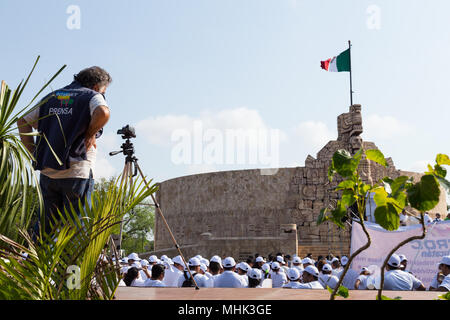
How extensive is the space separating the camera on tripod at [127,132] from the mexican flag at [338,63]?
24.0 metres

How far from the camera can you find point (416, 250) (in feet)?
29.4

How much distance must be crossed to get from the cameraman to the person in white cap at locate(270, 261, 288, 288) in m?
7.31

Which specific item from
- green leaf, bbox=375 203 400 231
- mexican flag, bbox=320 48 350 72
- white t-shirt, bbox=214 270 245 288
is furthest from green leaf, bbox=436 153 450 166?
mexican flag, bbox=320 48 350 72

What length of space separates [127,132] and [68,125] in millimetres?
745

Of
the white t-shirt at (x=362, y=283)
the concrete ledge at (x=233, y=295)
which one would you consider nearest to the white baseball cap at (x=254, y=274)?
the white t-shirt at (x=362, y=283)

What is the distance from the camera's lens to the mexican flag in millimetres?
26062

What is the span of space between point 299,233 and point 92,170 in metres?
20.4

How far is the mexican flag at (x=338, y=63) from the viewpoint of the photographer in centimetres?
2606

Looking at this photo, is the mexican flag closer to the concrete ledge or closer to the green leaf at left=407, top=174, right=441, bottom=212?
the concrete ledge

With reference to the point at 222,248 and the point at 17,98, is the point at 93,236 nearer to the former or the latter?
the point at 17,98

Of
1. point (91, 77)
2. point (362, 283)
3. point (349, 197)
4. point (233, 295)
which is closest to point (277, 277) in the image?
point (362, 283)

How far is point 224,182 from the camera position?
2569 centimetres

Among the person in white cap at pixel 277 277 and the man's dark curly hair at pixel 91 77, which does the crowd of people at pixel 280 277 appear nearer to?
the person in white cap at pixel 277 277
